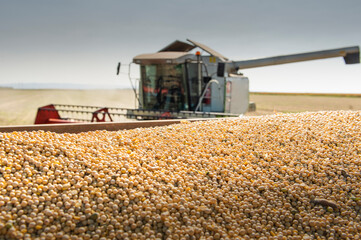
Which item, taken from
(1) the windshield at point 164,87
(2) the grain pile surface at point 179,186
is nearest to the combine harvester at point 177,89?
(1) the windshield at point 164,87

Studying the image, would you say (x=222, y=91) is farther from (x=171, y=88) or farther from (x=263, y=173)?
(x=263, y=173)

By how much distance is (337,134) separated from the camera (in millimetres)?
2922

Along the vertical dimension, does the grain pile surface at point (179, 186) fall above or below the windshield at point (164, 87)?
below

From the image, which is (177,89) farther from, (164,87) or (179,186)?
(179,186)

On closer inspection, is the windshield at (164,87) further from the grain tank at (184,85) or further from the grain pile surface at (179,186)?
the grain pile surface at (179,186)

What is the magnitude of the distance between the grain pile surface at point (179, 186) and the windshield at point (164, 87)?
374cm

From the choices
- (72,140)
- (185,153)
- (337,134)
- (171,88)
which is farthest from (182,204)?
(171,88)

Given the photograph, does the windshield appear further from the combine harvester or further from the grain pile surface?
the grain pile surface

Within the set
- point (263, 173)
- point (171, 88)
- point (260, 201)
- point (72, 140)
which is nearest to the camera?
point (260, 201)

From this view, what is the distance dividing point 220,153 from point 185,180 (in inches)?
20.4

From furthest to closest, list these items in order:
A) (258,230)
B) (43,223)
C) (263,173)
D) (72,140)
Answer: (72,140), (263,173), (258,230), (43,223)

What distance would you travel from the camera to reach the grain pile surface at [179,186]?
1.66 metres

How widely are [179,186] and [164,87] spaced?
15.9 feet

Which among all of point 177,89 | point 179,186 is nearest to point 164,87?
point 177,89
